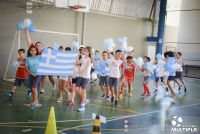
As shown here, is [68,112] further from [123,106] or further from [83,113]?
[123,106]

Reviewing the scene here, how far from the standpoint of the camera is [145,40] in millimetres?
21812

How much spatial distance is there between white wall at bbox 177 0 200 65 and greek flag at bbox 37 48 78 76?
15.6 m

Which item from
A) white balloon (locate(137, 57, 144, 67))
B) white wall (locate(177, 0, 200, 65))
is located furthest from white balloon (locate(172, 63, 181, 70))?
white wall (locate(177, 0, 200, 65))

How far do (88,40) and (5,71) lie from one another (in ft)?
18.2

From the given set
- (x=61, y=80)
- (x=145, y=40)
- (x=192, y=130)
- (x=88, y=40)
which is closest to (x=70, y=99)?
(x=61, y=80)

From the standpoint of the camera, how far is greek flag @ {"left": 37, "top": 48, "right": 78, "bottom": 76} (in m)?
7.72

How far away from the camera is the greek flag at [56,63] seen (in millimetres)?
7716

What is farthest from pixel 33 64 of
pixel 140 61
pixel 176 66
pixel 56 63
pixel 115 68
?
pixel 176 66

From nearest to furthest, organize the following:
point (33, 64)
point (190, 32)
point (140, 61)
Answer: point (33, 64) → point (140, 61) → point (190, 32)

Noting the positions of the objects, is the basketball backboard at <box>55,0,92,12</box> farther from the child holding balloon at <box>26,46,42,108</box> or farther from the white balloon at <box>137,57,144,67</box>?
the child holding balloon at <box>26,46,42,108</box>

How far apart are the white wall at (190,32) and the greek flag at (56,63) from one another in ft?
51.2

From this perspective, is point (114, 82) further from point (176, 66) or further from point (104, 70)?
point (176, 66)

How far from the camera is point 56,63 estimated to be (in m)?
8.02

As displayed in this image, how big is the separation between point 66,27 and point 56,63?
8831 millimetres
